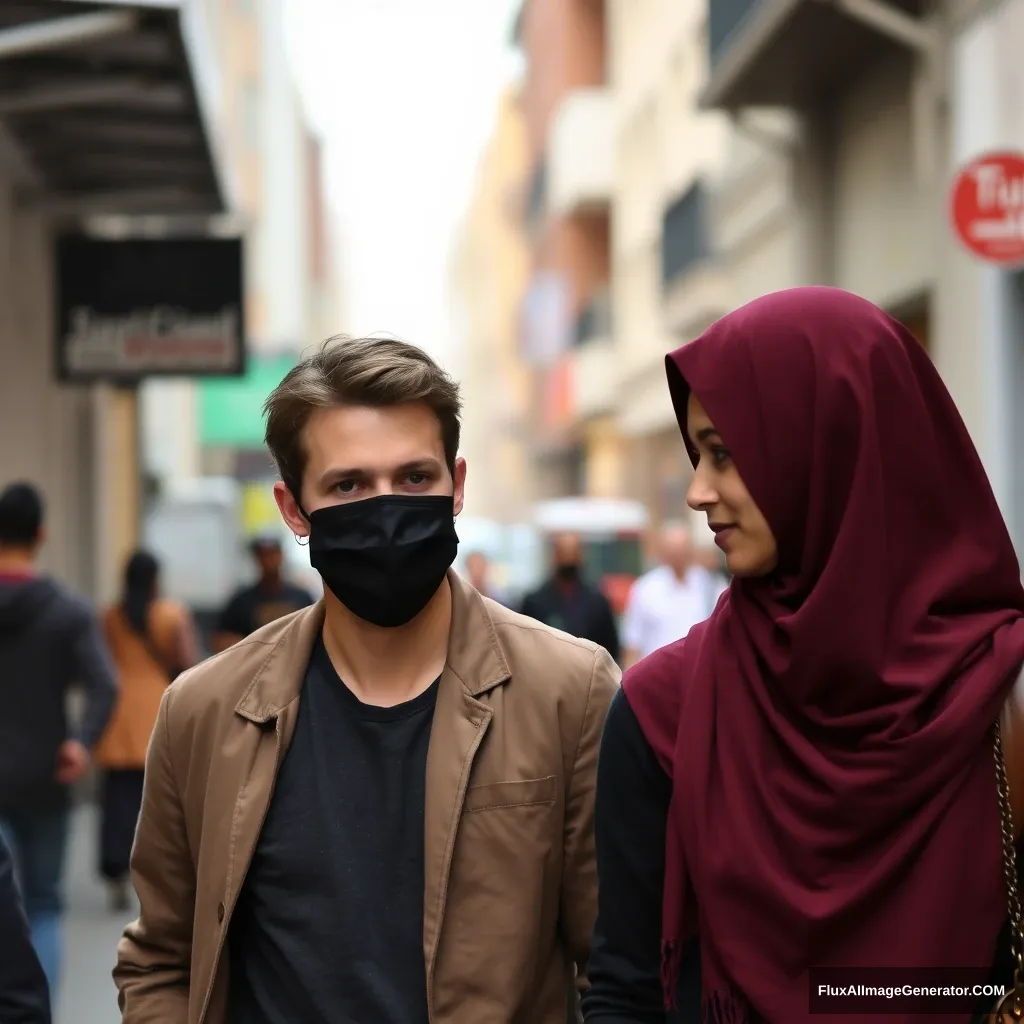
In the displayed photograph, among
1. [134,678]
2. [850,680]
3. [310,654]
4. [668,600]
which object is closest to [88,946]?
[134,678]

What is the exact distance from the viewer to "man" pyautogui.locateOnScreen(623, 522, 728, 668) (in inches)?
500

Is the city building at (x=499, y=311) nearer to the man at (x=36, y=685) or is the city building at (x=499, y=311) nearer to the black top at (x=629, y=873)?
the man at (x=36, y=685)

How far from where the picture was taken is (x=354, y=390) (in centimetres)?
330

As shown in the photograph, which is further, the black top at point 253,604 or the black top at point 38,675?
the black top at point 253,604

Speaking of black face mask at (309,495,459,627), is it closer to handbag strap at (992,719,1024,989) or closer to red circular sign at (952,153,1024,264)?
handbag strap at (992,719,1024,989)

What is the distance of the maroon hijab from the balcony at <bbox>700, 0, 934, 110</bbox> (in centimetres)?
1023

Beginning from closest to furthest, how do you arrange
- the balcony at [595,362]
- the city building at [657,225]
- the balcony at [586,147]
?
1. the city building at [657,225]
2. the balcony at [595,362]
3. the balcony at [586,147]

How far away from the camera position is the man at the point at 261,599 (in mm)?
9641

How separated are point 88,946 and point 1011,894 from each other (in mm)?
7551

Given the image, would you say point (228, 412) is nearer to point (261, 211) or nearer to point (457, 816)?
point (457, 816)

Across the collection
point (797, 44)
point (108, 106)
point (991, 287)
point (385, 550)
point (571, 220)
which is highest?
point (571, 220)

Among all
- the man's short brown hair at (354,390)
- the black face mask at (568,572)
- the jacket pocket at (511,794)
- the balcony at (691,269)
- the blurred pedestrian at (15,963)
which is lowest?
the black face mask at (568,572)

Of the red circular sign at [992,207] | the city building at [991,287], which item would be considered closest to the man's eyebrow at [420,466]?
the red circular sign at [992,207]

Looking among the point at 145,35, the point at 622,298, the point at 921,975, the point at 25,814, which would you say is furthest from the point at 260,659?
the point at 622,298
